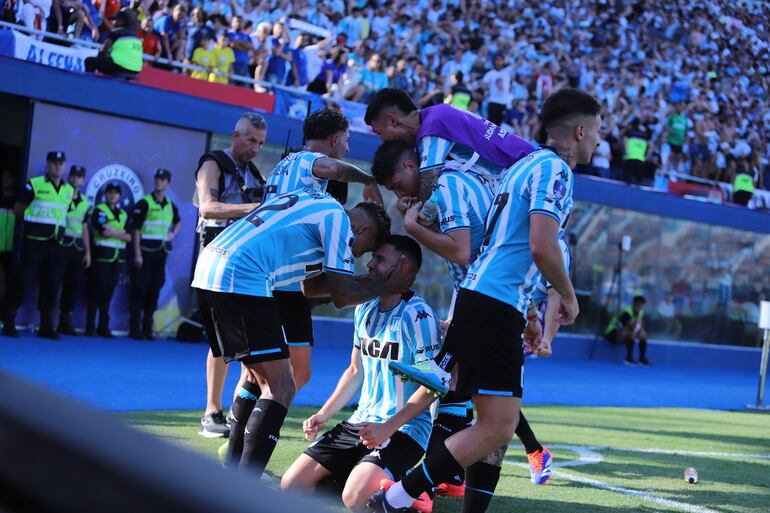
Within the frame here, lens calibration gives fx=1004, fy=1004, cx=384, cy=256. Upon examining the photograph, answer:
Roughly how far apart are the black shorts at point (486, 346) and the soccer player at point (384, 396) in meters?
0.88

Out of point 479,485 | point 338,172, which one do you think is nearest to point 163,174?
point 338,172

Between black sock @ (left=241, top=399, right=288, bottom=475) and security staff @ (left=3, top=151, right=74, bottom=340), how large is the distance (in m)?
8.04

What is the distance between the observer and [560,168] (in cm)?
413

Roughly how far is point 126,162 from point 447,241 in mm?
9794

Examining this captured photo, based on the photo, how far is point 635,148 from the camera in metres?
20.9

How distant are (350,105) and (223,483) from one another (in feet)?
51.0

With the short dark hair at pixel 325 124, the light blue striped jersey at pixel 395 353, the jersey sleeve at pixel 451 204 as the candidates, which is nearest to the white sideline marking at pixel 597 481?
the light blue striped jersey at pixel 395 353

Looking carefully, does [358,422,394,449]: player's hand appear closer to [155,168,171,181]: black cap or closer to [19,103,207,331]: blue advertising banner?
[19,103,207,331]: blue advertising banner

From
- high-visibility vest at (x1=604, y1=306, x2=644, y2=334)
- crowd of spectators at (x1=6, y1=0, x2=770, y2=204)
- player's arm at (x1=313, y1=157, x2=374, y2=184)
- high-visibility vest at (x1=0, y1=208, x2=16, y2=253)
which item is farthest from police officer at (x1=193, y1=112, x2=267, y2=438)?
high-visibility vest at (x1=604, y1=306, x2=644, y2=334)

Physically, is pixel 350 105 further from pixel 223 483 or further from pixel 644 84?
pixel 223 483

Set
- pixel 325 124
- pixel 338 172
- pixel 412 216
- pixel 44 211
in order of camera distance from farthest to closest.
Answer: pixel 44 211 → pixel 325 124 → pixel 338 172 → pixel 412 216

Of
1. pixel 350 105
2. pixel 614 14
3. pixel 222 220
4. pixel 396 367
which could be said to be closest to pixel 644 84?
pixel 614 14

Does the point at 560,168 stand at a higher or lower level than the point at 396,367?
higher

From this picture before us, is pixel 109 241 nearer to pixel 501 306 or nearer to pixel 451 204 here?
pixel 451 204
